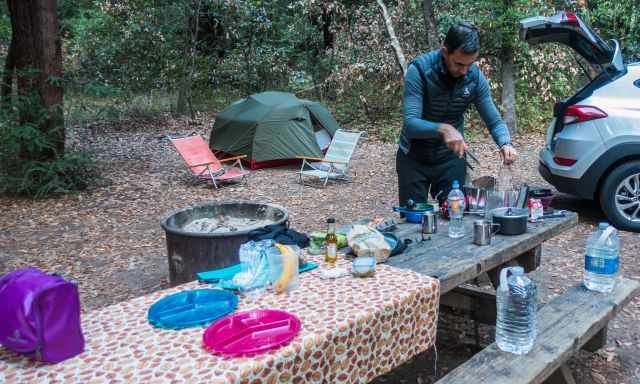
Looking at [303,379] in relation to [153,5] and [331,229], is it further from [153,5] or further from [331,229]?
[153,5]

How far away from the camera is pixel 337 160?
8445mm

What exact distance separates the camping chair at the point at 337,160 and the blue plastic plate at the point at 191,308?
232 inches

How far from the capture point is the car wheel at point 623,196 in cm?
554

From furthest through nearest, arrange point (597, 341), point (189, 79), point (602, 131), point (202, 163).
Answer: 1. point (189, 79)
2. point (202, 163)
3. point (602, 131)
4. point (597, 341)

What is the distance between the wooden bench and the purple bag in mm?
1347

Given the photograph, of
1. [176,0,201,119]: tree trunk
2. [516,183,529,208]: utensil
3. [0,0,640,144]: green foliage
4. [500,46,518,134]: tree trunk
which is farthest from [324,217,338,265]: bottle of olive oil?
[176,0,201,119]: tree trunk

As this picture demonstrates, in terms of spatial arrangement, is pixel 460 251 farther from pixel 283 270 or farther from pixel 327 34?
pixel 327 34

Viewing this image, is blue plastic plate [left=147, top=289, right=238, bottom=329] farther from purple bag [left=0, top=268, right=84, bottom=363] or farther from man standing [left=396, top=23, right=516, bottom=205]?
man standing [left=396, top=23, right=516, bottom=205]

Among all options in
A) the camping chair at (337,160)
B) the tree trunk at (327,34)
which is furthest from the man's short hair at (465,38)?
the tree trunk at (327,34)

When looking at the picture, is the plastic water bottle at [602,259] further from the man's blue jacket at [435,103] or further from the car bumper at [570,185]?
the car bumper at [570,185]

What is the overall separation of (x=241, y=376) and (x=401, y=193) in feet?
7.82

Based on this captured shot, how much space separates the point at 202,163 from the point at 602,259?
6.16 meters

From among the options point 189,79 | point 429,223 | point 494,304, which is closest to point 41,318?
point 429,223

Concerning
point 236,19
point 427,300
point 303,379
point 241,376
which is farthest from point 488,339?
A: point 236,19
